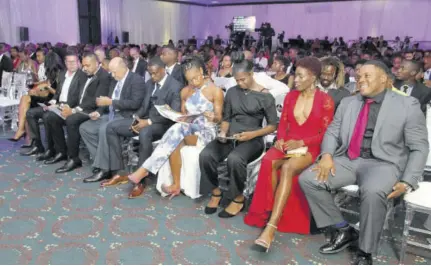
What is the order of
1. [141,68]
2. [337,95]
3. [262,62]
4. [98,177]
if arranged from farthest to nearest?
[262,62] → [141,68] → [98,177] → [337,95]

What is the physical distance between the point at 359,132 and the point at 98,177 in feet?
8.43

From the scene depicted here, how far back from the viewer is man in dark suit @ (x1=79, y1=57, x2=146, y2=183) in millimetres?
3910

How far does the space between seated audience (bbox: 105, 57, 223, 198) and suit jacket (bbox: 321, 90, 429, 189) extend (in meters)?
1.15

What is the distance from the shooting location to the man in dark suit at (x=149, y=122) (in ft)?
12.0

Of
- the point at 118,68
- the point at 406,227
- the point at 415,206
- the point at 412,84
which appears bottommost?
the point at 406,227

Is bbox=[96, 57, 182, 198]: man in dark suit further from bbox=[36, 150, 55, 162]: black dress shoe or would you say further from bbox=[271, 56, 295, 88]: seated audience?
bbox=[271, 56, 295, 88]: seated audience

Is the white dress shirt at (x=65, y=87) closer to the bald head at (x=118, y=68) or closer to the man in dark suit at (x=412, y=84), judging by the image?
the bald head at (x=118, y=68)

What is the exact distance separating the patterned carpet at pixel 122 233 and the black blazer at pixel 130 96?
845 millimetres

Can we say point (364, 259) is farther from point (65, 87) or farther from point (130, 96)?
point (65, 87)

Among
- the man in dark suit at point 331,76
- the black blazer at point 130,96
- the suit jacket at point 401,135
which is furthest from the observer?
the black blazer at point 130,96

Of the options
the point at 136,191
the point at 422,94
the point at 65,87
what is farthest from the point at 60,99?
the point at 422,94

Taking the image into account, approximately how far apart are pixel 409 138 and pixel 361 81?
50 centimetres

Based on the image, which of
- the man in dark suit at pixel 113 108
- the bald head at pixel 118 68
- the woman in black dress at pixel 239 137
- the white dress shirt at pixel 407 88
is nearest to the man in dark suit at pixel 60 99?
the man in dark suit at pixel 113 108

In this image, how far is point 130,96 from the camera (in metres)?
4.03
